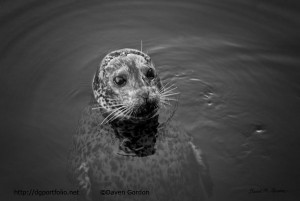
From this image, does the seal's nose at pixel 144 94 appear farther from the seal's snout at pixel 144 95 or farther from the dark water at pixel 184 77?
the dark water at pixel 184 77

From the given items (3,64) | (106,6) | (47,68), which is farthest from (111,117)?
(106,6)

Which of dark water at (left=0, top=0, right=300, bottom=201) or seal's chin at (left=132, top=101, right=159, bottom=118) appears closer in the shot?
seal's chin at (left=132, top=101, right=159, bottom=118)

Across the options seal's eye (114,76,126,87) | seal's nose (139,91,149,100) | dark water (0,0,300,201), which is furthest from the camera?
dark water (0,0,300,201)

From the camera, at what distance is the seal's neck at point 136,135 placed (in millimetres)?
4730

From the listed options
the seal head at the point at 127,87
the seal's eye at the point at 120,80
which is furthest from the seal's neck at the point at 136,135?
the seal's eye at the point at 120,80

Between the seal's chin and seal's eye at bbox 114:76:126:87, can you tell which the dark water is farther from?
seal's eye at bbox 114:76:126:87

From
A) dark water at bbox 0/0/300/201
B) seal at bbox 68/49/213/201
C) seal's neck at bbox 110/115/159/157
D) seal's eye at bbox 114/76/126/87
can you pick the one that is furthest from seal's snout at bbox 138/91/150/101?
dark water at bbox 0/0/300/201

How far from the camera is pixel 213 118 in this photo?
5.75 meters

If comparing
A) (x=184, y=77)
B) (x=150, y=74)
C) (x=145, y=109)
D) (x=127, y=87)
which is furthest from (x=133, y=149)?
(x=184, y=77)

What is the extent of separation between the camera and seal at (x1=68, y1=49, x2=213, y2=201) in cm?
452

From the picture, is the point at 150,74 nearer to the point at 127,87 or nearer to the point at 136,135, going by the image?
the point at 127,87

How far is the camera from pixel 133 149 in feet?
15.5

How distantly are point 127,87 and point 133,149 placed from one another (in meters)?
0.81

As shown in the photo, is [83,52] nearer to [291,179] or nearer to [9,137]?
[9,137]
